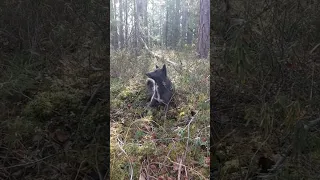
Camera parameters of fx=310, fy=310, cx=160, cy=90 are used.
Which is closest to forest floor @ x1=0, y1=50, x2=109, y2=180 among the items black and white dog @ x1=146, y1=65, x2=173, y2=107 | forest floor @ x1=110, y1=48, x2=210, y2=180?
forest floor @ x1=110, y1=48, x2=210, y2=180

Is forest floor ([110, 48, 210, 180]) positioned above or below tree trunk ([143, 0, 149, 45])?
below

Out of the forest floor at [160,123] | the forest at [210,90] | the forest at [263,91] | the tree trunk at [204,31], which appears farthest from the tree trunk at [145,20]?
the forest at [263,91]

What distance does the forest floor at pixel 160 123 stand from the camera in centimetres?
198

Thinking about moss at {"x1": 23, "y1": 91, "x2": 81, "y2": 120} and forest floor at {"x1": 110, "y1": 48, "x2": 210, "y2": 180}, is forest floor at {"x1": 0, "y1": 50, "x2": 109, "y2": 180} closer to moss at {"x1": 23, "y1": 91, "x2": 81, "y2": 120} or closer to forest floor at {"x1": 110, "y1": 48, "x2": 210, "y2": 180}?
moss at {"x1": 23, "y1": 91, "x2": 81, "y2": 120}

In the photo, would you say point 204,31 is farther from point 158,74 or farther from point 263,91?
point 263,91

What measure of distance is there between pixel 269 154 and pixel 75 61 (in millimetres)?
1107

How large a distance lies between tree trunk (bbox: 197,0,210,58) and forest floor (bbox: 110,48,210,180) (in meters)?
0.07

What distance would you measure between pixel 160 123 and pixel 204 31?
2.30 ft

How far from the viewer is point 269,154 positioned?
1.57 metres

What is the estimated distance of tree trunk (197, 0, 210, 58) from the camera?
207 centimetres

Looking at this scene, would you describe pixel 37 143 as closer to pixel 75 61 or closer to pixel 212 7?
pixel 75 61

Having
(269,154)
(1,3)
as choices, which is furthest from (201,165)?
(1,3)

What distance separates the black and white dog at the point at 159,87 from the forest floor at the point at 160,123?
4 cm

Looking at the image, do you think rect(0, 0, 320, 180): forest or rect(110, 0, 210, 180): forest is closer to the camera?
rect(0, 0, 320, 180): forest
